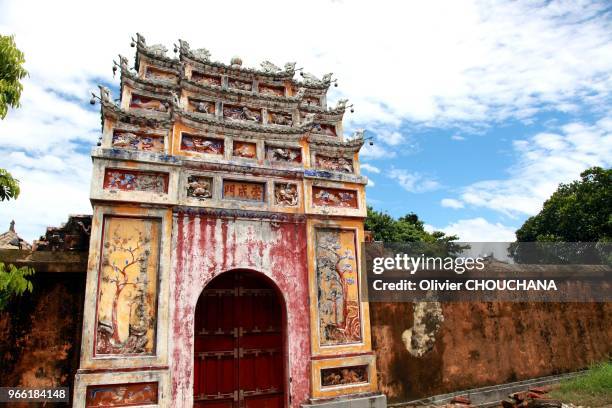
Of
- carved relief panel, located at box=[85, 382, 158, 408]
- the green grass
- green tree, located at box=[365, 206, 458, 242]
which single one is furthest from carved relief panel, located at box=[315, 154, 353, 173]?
green tree, located at box=[365, 206, 458, 242]

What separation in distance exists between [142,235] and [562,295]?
9579 millimetres

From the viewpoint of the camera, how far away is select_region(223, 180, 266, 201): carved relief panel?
Result: 779cm

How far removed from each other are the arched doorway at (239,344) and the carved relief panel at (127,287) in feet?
3.41

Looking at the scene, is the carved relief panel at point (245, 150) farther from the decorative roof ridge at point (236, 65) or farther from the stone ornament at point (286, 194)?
the decorative roof ridge at point (236, 65)

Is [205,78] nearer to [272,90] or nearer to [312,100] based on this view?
[272,90]

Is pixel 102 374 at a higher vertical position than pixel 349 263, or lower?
lower

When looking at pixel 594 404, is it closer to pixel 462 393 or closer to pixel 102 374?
pixel 462 393

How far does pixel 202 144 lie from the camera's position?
26.0 feet

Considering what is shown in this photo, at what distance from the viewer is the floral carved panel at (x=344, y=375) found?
7523mm

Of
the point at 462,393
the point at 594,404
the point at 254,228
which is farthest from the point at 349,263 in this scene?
the point at 594,404

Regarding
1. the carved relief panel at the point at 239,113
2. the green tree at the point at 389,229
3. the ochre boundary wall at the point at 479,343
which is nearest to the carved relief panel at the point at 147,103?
the carved relief panel at the point at 239,113

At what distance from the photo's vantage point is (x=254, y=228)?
7707mm

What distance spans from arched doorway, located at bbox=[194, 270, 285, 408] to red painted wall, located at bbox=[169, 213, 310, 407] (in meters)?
0.35

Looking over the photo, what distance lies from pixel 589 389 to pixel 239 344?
22.9 ft
